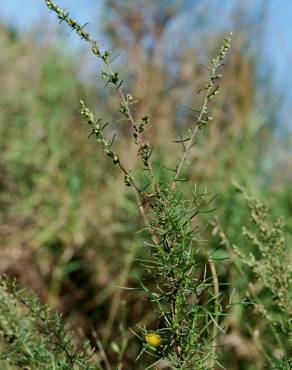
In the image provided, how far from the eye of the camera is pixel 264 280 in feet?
4.33

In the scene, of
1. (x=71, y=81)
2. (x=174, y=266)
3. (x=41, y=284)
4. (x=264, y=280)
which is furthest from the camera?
(x=71, y=81)

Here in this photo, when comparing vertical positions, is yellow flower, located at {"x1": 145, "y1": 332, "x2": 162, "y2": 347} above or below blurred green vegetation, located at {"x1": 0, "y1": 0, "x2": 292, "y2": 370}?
below

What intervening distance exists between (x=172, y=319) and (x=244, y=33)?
9.40 ft

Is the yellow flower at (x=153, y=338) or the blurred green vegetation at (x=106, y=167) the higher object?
the blurred green vegetation at (x=106, y=167)

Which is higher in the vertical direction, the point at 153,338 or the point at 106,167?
the point at 106,167

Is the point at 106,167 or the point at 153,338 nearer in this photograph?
the point at 153,338

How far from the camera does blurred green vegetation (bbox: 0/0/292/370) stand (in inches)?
109

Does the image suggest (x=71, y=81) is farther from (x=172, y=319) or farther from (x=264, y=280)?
(x=172, y=319)

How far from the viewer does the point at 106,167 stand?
3.56 meters

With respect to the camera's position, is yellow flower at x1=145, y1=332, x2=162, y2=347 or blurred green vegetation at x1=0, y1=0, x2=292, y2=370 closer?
yellow flower at x1=145, y1=332, x2=162, y2=347

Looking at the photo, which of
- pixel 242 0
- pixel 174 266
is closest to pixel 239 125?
pixel 242 0

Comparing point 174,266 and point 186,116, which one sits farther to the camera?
point 186,116

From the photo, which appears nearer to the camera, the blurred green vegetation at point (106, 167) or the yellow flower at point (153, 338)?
the yellow flower at point (153, 338)

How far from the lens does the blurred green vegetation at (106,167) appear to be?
109 inches
